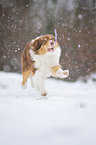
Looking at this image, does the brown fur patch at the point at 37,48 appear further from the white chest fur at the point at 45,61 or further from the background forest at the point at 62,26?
the background forest at the point at 62,26

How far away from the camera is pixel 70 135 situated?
3.05 ft

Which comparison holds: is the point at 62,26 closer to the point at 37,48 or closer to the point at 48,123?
the point at 37,48

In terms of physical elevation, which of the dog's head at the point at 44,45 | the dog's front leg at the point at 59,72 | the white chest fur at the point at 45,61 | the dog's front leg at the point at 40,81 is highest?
the dog's head at the point at 44,45

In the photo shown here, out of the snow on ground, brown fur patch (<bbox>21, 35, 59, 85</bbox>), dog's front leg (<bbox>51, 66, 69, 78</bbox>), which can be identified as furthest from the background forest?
the snow on ground

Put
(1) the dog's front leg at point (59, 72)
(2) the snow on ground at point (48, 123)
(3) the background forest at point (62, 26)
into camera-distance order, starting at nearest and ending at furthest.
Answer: (2) the snow on ground at point (48, 123), (1) the dog's front leg at point (59, 72), (3) the background forest at point (62, 26)

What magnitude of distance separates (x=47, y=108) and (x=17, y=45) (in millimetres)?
1835

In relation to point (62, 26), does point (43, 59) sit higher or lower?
lower

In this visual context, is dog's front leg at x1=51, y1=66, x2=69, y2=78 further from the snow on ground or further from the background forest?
the background forest

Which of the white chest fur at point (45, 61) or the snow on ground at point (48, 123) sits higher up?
the white chest fur at point (45, 61)

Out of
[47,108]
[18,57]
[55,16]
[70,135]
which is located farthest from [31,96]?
[55,16]

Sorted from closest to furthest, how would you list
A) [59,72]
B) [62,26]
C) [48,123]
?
[48,123]
[59,72]
[62,26]

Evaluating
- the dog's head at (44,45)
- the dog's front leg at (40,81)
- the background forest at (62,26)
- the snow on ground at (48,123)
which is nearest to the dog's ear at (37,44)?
the dog's head at (44,45)

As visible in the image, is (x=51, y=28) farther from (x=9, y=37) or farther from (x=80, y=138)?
(x=80, y=138)

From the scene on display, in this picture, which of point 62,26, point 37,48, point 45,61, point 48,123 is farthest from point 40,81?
point 62,26
